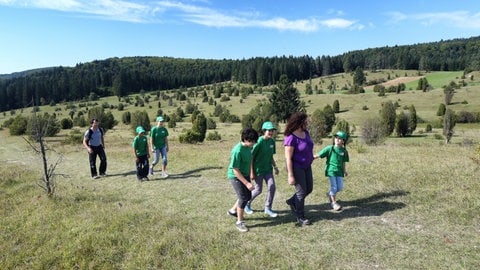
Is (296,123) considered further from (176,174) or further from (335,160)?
(176,174)

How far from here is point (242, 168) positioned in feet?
21.4

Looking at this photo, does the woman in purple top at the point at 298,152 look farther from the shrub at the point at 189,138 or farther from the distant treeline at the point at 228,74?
the distant treeline at the point at 228,74

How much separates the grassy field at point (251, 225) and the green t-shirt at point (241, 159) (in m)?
1.20

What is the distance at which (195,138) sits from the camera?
31.1 m

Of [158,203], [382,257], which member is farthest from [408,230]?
[158,203]

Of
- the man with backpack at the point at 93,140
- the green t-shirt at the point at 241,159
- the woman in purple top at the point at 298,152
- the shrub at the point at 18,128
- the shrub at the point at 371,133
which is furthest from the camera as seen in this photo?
the shrub at the point at 18,128

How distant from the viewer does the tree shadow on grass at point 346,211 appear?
7.08 meters

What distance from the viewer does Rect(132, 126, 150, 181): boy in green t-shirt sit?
37.5ft

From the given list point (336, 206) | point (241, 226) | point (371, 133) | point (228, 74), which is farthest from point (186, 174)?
point (228, 74)

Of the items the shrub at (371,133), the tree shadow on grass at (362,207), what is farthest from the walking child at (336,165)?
the shrub at (371,133)

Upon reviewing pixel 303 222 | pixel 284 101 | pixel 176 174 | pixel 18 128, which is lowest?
pixel 18 128

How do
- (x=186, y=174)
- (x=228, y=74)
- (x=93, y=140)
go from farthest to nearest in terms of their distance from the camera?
(x=228, y=74), (x=186, y=174), (x=93, y=140)

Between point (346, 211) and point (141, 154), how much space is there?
23.2ft

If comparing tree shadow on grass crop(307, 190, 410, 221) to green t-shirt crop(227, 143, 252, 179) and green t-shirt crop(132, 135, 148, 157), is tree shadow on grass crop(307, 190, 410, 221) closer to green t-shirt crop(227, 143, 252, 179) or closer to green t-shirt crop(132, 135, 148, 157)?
green t-shirt crop(227, 143, 252, 179)
